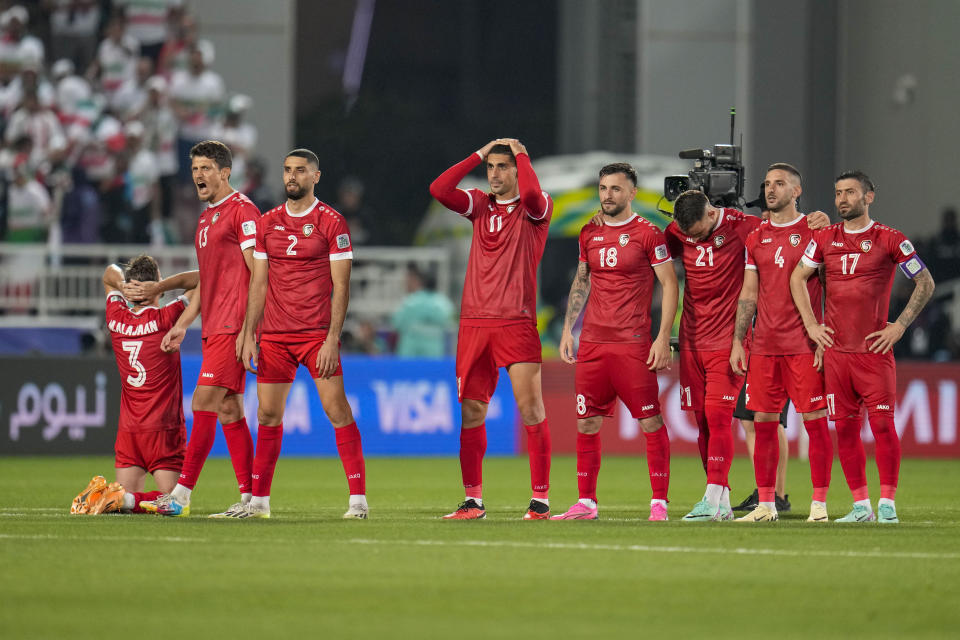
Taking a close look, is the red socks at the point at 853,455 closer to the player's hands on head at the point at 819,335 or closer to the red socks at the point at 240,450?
the player's hands on head at the point at 819,335

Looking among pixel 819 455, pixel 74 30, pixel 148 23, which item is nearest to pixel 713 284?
pixel 819 455

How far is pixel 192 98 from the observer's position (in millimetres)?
20812

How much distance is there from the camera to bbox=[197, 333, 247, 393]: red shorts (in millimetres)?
9984

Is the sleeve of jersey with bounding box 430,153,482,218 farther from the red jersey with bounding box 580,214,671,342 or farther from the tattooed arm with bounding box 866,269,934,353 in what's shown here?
the tattooed arm with bounding box 866,269,934,353

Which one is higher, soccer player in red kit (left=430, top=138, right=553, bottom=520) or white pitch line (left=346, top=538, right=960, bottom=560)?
soccer player in red kit (left=430, top=138, right=553, bottom=520)

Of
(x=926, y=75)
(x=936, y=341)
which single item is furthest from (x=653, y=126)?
(x=936, y=341)

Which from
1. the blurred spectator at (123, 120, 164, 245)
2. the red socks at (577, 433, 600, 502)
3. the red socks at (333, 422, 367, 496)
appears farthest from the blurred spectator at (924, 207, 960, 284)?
the red socks at (333, 422, 367, 496)

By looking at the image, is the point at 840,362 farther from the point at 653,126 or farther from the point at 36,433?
the point at 653,126

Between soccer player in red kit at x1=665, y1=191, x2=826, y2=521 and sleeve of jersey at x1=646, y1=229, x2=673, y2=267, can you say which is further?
soccer player in red kit at x1=665, y1=191, x2=826, y2=521

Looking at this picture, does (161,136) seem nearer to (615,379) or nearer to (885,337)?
(615,379)

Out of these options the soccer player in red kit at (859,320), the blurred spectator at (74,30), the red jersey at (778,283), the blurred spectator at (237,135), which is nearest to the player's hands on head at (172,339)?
the red jersey at (778,283)

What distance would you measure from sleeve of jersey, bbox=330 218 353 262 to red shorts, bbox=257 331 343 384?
0.49 m

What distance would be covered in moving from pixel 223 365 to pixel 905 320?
4264mm

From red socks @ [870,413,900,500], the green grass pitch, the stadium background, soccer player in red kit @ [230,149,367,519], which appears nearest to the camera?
the green grass pitch
